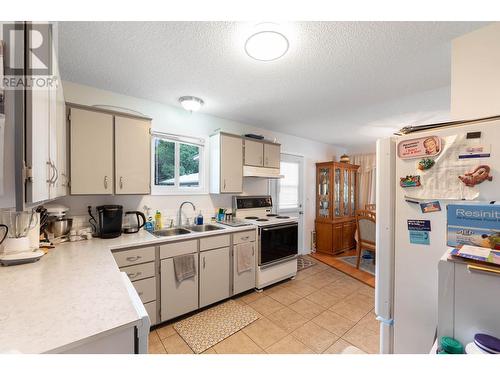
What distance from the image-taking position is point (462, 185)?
89cm

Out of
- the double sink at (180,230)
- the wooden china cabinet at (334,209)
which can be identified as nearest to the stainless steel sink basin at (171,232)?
the double sink at (180,230)

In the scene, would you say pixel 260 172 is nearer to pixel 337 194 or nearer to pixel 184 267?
pixel 184 267

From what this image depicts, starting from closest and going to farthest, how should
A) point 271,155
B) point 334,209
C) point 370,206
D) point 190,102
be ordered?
point 190,102 < point 271,155 < point 334,209 < point 370,206

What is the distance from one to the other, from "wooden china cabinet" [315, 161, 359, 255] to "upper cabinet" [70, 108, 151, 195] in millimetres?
3513

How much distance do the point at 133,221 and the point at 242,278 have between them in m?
1.49

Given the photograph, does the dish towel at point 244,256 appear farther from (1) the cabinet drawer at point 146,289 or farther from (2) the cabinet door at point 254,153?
(2) the cabinet door at point 254,153

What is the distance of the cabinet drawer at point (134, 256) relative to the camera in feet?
5.66

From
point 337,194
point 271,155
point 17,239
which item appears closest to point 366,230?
point 337,194

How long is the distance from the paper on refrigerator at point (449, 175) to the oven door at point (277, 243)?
1953 millimetres

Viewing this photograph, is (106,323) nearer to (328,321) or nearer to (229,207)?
(328,321)

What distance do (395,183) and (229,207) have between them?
2.35 metres

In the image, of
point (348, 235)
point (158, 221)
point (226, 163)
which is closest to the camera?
point (158, 221)

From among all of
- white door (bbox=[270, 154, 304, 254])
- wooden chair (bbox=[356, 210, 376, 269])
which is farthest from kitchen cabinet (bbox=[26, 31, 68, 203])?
wooden chair (bbox=[356, 210, 376, 269])

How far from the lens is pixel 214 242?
2.33 meters
